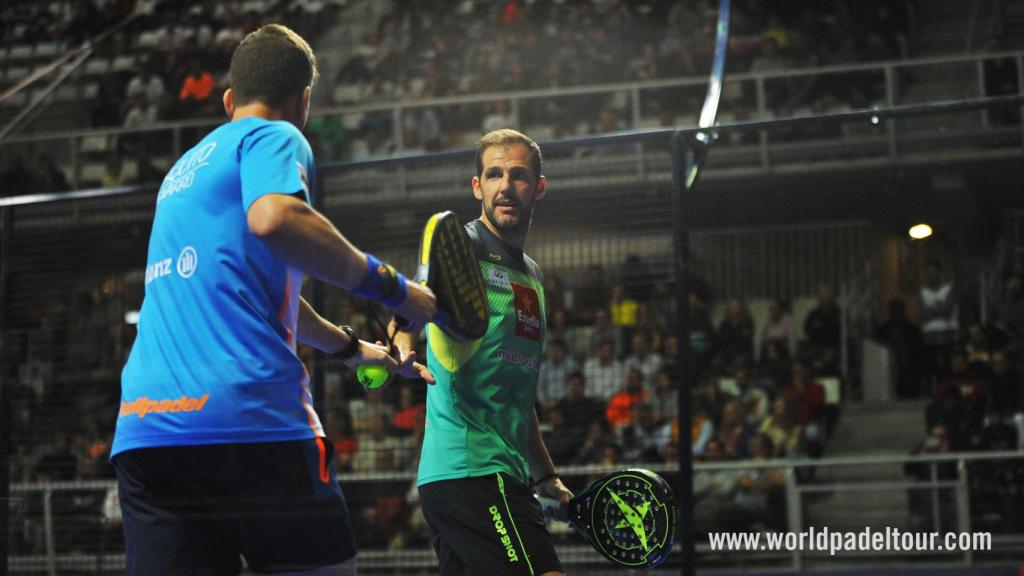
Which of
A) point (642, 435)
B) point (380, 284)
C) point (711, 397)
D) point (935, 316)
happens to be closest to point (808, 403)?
point (711, 397)

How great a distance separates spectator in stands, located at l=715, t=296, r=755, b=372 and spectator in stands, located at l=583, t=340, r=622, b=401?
15.3 ft

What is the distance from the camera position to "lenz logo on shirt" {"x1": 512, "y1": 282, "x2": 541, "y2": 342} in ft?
14.2

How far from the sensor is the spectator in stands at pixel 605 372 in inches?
314

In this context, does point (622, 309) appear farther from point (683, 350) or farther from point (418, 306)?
point (418, 306)

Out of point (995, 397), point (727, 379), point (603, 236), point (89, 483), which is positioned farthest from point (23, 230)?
point (995, 397)

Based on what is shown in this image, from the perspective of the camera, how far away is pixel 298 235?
2732mm

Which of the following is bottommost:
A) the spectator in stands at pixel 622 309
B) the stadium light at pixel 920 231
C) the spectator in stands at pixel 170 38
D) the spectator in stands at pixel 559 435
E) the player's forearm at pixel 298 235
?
the spectator in stands at pixel 559 435

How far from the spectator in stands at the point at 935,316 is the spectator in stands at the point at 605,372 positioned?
5.79 meters

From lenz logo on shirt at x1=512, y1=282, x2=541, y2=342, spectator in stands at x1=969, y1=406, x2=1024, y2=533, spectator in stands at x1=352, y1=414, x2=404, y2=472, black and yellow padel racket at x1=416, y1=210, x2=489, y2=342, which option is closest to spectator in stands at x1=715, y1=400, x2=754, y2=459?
spectator in stands at x1=969, y1=406, x2=1024, y2=533

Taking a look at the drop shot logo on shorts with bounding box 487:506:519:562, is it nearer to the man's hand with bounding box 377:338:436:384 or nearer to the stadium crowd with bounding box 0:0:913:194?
the man's hand with bounding box 377:338:436:384

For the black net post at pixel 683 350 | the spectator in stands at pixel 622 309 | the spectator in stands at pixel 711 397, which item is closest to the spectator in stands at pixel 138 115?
the spectator in stands at pixel 711 397

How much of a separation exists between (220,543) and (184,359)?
0.43 m

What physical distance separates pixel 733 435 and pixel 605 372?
3.19m

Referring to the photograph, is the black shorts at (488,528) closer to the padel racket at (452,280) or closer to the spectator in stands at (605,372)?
the padel racket at (452,280)
